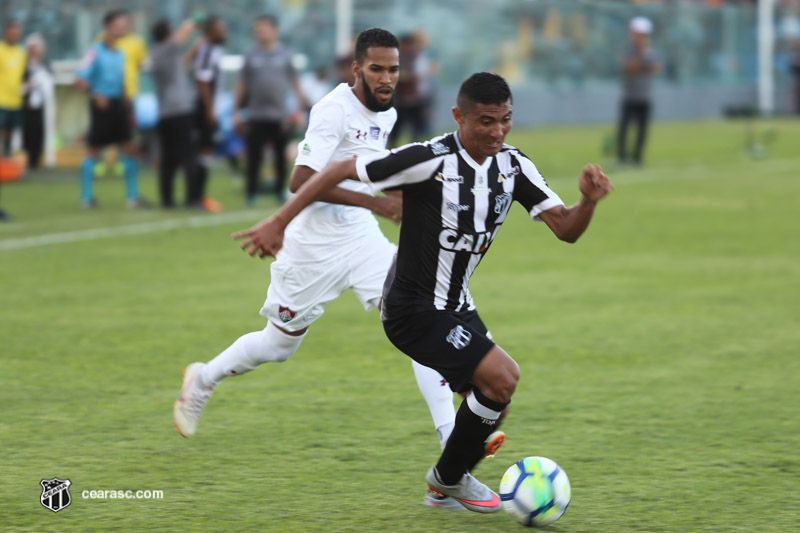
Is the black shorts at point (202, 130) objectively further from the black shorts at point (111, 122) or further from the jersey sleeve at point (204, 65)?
the black shorts at point (111, 122)

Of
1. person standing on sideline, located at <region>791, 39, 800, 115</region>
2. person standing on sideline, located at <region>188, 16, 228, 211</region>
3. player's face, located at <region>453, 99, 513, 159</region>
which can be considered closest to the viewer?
player's face, located at <region>453, 99, 513, 159</region>

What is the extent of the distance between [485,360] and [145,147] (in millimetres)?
18450

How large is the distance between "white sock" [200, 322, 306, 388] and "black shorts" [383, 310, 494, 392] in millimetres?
973

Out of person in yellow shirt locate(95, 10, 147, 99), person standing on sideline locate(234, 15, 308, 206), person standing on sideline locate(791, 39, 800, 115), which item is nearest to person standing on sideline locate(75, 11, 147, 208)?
person in yellow shirt locate(95, 10, 147, 99)

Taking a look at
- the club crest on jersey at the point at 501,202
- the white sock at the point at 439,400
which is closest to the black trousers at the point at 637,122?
the white sock at the point at 439,400

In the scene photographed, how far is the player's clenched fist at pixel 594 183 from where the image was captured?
4461 mm

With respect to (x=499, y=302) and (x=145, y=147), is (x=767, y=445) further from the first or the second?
(x=145, y=147)

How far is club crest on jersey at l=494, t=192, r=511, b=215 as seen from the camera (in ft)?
15.5

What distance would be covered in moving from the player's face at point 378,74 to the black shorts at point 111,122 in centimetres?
985

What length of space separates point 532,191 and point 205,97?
10808 mm

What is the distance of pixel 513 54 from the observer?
35906 millimetres

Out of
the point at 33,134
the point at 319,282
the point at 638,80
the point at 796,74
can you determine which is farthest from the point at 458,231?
the point at 796,74

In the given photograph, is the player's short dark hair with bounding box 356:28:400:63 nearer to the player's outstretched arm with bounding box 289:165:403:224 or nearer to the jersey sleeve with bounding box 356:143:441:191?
the player's outstretched arm with bounding box 289:165:403:224

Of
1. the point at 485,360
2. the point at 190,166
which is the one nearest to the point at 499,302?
the point at 485,360
